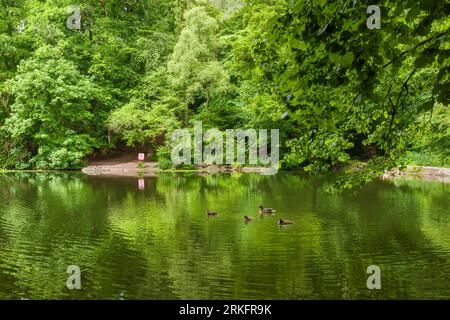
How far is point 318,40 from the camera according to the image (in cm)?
380

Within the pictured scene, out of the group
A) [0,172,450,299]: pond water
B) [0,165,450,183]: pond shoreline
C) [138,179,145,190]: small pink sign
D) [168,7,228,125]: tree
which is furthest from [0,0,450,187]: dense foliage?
[0,172,450,299]: pond water

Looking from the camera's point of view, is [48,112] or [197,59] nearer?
[197,59]

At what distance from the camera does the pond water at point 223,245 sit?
752cm

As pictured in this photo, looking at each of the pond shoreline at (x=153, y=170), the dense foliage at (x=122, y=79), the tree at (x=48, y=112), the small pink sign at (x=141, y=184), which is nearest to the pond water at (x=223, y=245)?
the small pink sign at (x=141, y=184)

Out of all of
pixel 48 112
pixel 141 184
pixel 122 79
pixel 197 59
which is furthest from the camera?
pixel 122 79

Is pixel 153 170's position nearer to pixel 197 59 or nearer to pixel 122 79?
pixel 197 59

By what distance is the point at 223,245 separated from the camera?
10430mm

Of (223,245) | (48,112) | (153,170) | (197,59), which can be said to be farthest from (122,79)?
(223,245)

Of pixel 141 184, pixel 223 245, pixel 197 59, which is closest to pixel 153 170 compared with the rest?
pixel 197 59

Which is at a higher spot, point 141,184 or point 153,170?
point 153,170

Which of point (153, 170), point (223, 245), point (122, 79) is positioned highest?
point (122, 79)

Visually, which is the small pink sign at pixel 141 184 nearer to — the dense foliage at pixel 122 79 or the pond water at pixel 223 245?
the pond water at pixel 223 245

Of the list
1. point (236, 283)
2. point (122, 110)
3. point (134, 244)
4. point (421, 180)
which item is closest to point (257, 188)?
point (421, 180)

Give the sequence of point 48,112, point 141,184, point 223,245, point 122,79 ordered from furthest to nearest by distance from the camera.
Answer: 1. point 122,79
2. point 48,112
3. point 141,184
4. point 223,245
